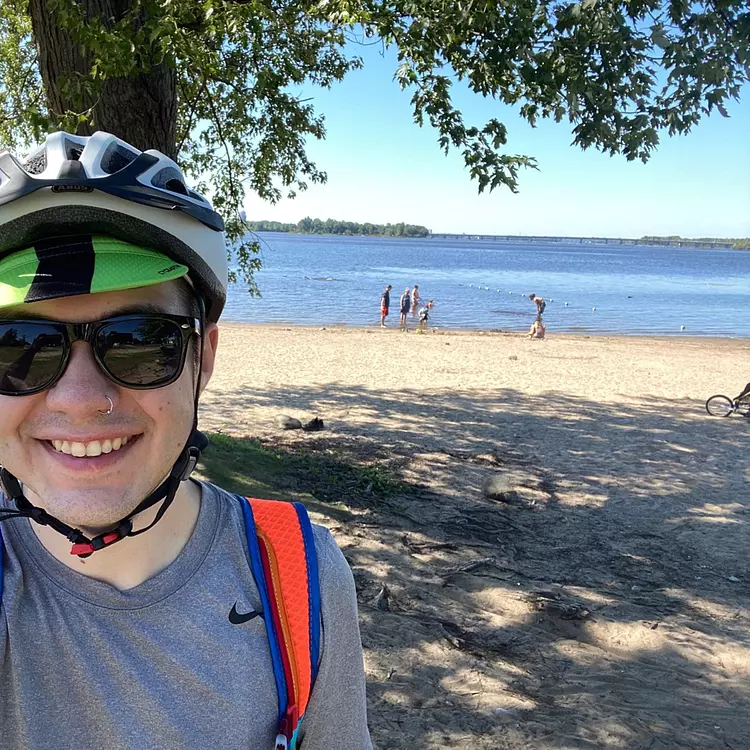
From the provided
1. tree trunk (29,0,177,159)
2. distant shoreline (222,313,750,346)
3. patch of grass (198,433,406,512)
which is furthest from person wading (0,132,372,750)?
distant shoreline (222,313,750,346)

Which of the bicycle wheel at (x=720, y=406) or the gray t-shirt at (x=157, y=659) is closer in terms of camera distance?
the gray t-shirt at (x=157, y=659)

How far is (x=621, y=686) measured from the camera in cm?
455

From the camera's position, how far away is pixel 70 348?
4.54ft

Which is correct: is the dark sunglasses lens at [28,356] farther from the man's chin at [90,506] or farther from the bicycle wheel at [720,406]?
the bicycle wheel at [720,406]

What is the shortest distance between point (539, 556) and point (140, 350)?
19.2 feet

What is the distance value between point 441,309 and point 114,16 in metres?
37.5

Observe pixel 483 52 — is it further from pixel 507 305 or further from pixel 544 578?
pixel 507 305

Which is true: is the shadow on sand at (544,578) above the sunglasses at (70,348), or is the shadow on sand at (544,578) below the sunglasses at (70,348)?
below

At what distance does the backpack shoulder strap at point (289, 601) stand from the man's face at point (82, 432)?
294 mm

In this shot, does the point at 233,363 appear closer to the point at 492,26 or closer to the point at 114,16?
the point at 114,16

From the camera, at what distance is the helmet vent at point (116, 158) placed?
1.52 m

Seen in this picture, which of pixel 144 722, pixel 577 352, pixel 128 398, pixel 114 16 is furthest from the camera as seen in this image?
pixel 577 352

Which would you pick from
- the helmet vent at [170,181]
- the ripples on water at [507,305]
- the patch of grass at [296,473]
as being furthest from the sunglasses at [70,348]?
the ripples on water at [507,305]

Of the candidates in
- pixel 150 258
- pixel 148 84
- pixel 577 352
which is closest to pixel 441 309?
pixel 577 352
